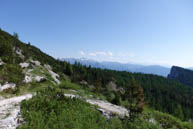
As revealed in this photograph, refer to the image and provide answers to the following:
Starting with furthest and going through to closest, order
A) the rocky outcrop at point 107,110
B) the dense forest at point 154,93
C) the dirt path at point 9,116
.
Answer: the dense forest at point 154,93, the rocky outcrop at point 107,110, the dirt path at point 9,116

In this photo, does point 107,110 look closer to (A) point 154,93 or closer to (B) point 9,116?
(B) point 9,116

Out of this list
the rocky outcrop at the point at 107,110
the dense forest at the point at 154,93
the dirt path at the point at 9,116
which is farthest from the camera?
the dense forest at the point at 154,93

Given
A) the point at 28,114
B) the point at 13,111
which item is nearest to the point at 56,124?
the point at 28,114

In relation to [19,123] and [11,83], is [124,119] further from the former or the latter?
[11,83]

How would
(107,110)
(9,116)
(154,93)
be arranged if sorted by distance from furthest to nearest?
1. (154,93)
2. (107,110)
3. (9,116)

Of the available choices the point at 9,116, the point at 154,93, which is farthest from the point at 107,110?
the point at 154,93

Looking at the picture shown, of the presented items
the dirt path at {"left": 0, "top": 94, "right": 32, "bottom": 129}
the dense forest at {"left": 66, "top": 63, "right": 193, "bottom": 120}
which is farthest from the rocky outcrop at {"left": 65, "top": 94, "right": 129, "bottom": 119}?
the dense forest at {"left": 66, "top": 63, "right": 193, "bottom": 120}

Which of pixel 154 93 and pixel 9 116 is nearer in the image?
pixel 9 116

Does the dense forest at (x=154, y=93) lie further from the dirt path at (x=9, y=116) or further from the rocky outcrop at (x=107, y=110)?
the dirt path at (x=9, y=116)

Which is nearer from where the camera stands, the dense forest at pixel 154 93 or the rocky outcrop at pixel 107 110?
the rocky outcrop at pixel 107 110

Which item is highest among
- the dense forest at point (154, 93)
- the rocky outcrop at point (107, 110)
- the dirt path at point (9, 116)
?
the dirt path at point (9, 116)

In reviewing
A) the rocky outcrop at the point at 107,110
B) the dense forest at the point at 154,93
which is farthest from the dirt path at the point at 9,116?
the dense forest at the point at 154,93

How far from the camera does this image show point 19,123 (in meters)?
7.93

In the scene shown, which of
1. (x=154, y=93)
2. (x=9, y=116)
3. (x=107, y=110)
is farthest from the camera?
(x=154, y=93)
